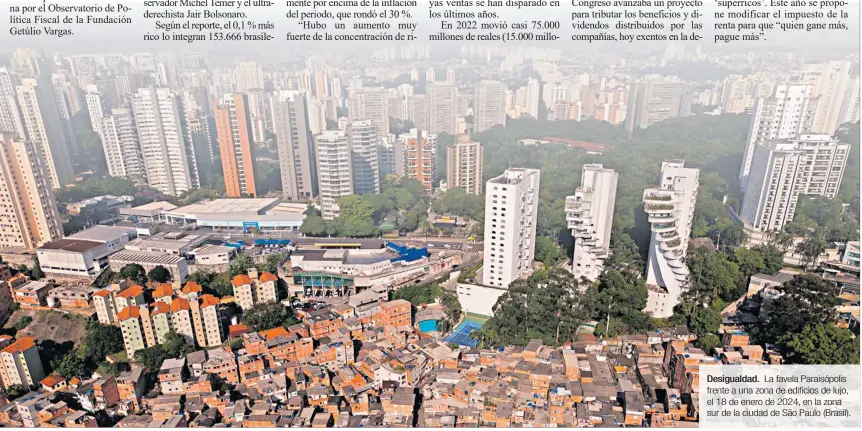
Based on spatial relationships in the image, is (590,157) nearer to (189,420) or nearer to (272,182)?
(272,182)

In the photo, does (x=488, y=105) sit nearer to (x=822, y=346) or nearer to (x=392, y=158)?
(x=392, y=158)

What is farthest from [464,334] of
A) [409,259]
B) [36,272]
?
[36,272]

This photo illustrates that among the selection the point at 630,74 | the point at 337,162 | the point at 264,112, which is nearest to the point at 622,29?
the point at 337,162

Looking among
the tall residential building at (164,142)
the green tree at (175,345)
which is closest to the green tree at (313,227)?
the green tree at (175,345)

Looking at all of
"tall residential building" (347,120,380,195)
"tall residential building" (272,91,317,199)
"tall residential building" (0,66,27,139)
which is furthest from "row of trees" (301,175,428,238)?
"tall residential building" (0,66,27,139)

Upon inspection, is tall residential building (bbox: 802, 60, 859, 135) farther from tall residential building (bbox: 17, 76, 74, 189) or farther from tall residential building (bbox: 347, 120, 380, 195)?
tall residential building (bbox: 17, 76, 74, 189)

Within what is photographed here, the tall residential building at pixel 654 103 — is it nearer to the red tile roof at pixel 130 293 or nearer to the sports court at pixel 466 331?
the sports court at pixel 466 331

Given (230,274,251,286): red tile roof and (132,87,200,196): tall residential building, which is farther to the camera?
(132,87,200,196): tall residential building
